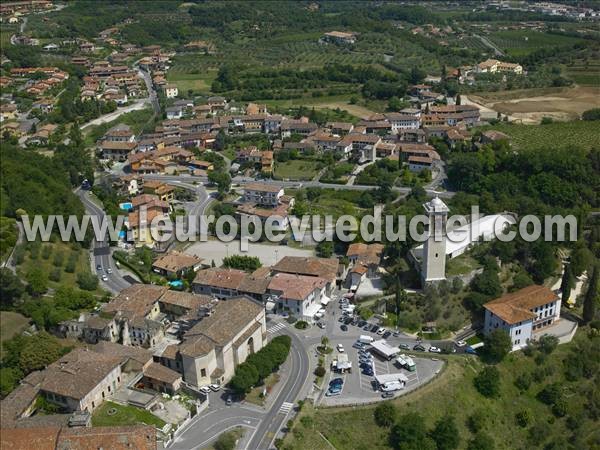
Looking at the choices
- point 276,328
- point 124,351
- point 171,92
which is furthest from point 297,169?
point 171,92

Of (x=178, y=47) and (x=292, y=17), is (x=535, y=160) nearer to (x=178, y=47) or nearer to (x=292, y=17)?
(x=178, y=47)

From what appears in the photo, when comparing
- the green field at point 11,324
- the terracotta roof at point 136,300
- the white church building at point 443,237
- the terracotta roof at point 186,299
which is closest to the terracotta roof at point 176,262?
the terracotta roof at point 136,300

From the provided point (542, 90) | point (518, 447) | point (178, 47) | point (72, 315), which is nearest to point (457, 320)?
point (518, 447)

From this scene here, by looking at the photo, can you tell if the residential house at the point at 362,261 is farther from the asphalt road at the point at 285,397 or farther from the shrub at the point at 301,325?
the asphalt road at the point at 285,397

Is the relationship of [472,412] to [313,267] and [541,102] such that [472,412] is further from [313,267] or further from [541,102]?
[541,102]

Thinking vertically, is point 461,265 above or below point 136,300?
above

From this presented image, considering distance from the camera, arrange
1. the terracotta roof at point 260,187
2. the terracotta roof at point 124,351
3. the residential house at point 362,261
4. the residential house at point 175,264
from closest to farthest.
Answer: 1. the terracotta roof at point 124,351
2. the residential house at point 362,261
3. the residential house at point 175,264
4. the terracotta roof at point 260,187

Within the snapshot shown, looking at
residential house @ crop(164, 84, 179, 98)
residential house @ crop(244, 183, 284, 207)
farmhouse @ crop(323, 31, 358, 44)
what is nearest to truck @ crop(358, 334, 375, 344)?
residential house @ crop(244, 183, 284, 207)
